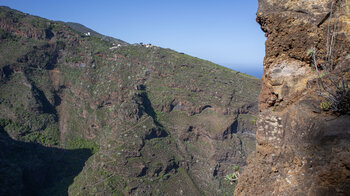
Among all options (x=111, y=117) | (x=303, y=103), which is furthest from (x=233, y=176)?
(x=111, y=117)

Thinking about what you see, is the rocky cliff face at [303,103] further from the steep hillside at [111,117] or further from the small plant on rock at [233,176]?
the steep hillside at [111,117]

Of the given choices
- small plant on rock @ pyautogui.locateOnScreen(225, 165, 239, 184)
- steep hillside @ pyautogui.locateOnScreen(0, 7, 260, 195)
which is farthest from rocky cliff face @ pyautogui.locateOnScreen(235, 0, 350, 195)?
steep hillside @ pyautogui.locateOnScreen(0, 7, 260, 195)

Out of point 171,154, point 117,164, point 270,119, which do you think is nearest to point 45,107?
point 117,164

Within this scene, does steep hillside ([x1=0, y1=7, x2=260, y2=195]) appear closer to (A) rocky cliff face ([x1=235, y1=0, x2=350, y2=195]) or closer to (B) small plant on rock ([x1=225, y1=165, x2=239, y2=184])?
(B) small plant on rock ([x1=225, y1=165, x2=239, y2=184])

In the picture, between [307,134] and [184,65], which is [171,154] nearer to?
[184,65]

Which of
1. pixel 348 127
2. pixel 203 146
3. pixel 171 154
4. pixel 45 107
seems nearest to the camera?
pixel 348 127

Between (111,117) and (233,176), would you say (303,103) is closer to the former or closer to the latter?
(233,176)
